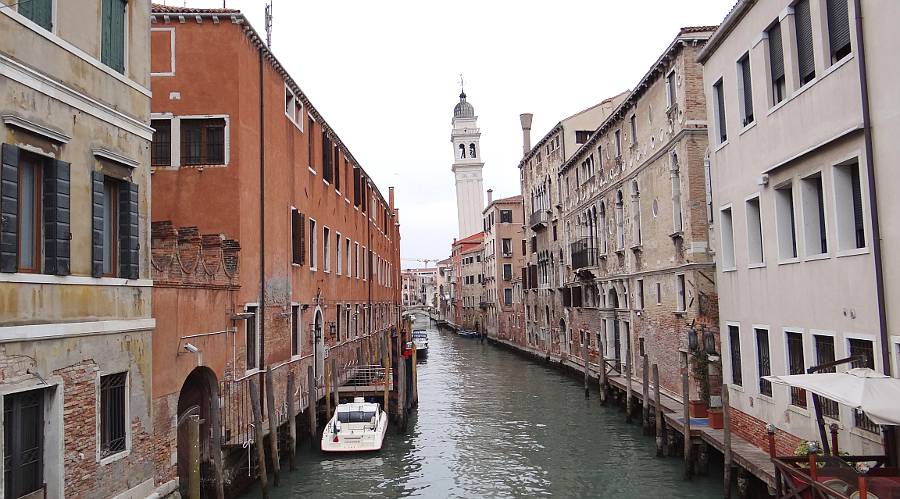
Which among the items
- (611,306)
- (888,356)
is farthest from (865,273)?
(611,306)

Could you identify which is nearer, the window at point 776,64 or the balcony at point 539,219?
the window at point 776,64

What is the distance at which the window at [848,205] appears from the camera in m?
8.67

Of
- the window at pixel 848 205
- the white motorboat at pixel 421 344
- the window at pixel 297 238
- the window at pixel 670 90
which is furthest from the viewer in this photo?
the white motorboat at pixel 421 344

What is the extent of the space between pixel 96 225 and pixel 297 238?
8981mm

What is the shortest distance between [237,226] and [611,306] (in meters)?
14.5

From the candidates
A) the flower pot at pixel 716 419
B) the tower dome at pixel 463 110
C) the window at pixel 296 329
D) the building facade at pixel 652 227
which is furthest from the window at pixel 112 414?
the tower dome at pixel 463 110

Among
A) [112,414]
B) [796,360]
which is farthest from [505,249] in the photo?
[112,414]

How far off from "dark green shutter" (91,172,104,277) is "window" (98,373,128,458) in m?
1.23

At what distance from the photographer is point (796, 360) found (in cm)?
1015

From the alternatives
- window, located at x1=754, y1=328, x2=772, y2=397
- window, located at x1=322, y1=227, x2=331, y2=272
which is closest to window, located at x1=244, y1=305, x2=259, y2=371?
window, located at x1=322, y1=227, x2=331, y2=272

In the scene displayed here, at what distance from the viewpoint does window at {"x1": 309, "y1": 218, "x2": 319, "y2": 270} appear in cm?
1817

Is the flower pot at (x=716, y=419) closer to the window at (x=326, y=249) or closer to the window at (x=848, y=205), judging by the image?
the window at (x=848, y=205)

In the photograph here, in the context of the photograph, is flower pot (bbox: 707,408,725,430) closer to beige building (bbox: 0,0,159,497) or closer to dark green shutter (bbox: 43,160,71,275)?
beige building (bbox: 0,0,159,497)

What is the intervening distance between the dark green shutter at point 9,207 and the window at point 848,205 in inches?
350
